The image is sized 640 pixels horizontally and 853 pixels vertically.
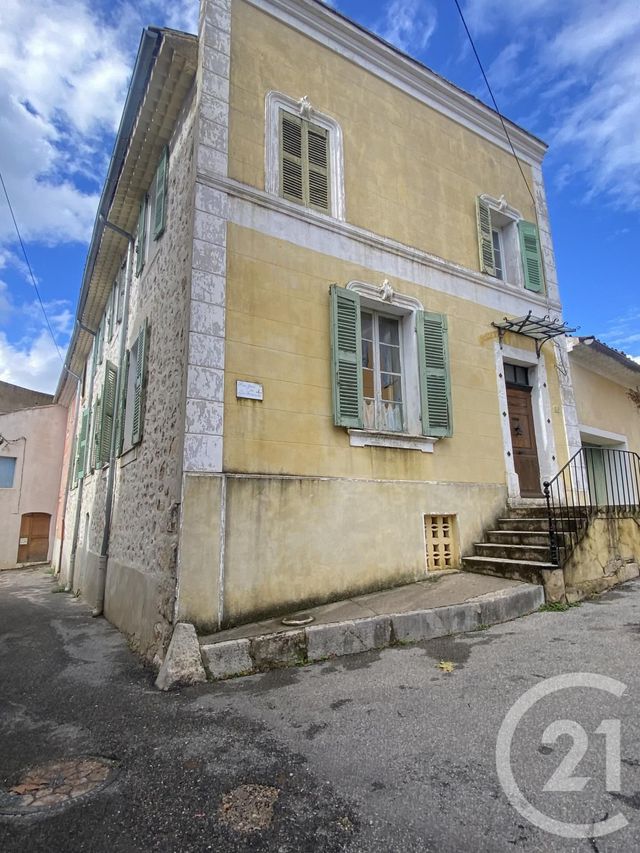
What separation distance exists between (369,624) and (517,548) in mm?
2507

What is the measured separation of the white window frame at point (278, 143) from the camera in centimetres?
602

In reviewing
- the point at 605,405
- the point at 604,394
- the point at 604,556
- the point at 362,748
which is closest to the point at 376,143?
the point at 604,556

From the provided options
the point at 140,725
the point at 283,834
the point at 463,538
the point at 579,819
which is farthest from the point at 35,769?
the point at 463,538

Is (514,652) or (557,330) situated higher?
(557,330)

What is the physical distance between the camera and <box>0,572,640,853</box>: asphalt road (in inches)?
77.2

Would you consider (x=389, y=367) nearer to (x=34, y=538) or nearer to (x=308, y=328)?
(x=308, y=328)

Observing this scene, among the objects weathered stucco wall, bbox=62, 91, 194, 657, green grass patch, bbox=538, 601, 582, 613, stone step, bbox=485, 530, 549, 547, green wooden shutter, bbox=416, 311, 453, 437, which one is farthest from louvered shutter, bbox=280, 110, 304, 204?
green grass patch, bbox=538, 601, 582, 613

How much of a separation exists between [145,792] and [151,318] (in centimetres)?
578

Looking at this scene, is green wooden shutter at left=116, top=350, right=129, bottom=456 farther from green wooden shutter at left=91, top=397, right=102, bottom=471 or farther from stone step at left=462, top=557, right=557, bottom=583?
stone step at left=462, top=557, right=557, bottom=583

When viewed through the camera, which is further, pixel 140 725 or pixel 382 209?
pixel 382 209

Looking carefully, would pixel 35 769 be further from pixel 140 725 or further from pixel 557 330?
pixel 557 330

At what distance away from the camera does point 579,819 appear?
1.93 meters

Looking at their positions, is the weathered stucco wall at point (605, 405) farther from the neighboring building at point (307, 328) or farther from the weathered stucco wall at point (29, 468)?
the weathered stucco wall at point (29, 468)

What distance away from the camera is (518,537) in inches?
243
